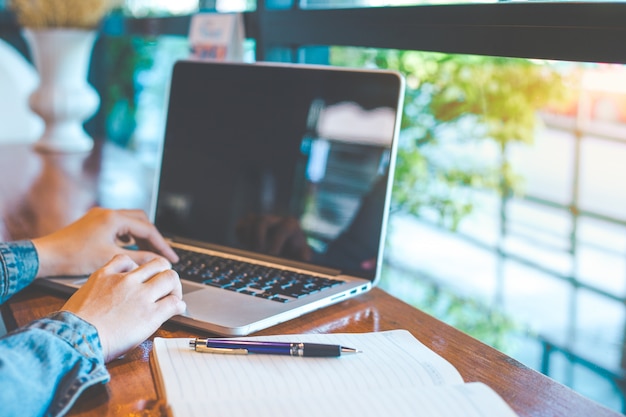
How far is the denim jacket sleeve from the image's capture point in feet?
1.93

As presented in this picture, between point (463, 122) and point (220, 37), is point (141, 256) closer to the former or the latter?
point (220, 37)

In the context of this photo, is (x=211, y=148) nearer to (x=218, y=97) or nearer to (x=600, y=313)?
(x=218, y=97)

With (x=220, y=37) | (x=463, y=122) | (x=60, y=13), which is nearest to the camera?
(x=220, y=37)

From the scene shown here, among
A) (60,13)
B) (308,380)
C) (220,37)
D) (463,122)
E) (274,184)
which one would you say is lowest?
(308,380)

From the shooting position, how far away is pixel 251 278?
0.91 m

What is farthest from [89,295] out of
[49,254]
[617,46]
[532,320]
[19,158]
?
[532,320]

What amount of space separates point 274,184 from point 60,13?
144cm

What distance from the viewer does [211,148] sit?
3.69ft

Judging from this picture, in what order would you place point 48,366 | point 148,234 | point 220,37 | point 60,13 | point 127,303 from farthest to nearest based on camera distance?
point 60,13 → point 220,37 → point 148,234 → point 127,303 → point 48,366

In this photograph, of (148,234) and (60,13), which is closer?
(148,234)

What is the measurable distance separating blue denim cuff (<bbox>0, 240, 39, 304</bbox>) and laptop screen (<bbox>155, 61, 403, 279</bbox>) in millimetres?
258

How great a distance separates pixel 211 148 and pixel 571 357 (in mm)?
1885

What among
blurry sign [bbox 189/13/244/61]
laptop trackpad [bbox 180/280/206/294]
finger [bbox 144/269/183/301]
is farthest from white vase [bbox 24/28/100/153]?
finger [bbox 144/269/183/301]

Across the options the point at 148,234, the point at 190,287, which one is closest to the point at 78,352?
the point at 190,287
